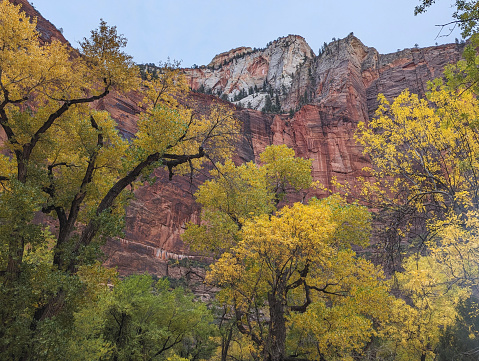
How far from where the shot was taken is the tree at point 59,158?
729cm

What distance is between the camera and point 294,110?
259 ft

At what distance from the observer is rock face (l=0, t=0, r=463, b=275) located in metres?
45.5

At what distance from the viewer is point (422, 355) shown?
18766 millimetres

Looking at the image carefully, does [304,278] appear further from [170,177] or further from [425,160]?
[170,177]

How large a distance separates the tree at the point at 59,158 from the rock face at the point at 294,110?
16.9 m

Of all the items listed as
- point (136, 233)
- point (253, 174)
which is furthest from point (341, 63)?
point (253, 174)

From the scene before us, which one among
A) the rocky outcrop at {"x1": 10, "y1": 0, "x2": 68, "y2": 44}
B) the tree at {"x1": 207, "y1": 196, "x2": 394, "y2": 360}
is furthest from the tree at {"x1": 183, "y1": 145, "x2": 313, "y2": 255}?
the rocky outcrop at {"x1": 10, "y1": 0, "x2": 68, "y2": 44}

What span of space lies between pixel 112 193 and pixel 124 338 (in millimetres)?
10172

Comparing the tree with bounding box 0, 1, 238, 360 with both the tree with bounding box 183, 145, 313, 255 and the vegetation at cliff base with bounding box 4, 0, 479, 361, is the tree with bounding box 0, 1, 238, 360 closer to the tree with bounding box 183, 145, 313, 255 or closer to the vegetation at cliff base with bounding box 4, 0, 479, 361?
the vegetation at cliff base with bounding box 4, 0, 479, 361

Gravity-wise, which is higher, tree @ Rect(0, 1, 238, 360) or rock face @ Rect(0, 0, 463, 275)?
rock face @ Rect(0, 0, 463, 275)

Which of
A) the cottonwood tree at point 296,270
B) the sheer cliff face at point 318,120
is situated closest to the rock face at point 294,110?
the sheer cliff face at point 318,120

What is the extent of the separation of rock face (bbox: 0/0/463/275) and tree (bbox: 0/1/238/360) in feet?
55.4

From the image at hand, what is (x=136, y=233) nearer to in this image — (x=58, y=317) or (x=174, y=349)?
(x=174, y=349)

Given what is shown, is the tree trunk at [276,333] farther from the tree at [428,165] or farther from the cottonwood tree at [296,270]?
the tree at [428,165]
